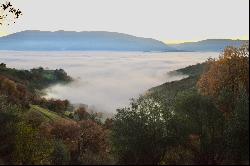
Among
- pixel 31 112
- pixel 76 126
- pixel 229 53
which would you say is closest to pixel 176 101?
pixel 229 53

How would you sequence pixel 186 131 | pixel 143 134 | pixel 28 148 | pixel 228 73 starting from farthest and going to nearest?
pixel 228 73, pixel 28 148, pixel 186 131, pixel 143 134

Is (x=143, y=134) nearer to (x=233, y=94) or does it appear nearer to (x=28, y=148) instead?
(x=233, y=94)

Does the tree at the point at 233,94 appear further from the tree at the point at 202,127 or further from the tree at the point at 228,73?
the tree at the point at 202,127

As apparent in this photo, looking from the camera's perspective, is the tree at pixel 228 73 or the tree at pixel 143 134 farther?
the tree at pixel 228 73

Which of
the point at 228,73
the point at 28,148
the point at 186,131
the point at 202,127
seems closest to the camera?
the point at 186,131

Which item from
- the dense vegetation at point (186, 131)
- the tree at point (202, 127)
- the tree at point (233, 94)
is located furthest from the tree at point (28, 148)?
the tree at point (233, 94)

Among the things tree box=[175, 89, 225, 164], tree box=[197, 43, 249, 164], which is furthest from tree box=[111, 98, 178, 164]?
tree box=[197, 43, 249, 164]

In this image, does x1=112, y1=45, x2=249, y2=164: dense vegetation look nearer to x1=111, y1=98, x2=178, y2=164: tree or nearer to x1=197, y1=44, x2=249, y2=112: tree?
x1=111, y1=98, x2=178, y2=164: tree

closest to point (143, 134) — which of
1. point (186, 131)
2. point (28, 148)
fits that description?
point (186, 131)

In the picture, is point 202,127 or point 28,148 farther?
point 28,148

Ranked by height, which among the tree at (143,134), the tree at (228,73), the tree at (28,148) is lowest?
the tree at (28,148)

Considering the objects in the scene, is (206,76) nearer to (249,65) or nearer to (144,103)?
(249,65)

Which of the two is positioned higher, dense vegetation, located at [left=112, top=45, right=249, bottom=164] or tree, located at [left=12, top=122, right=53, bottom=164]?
dense vegetation, located at [left=112, top=45, right=249, bottom=164]

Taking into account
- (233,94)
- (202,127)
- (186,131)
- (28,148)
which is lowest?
(28,148)
